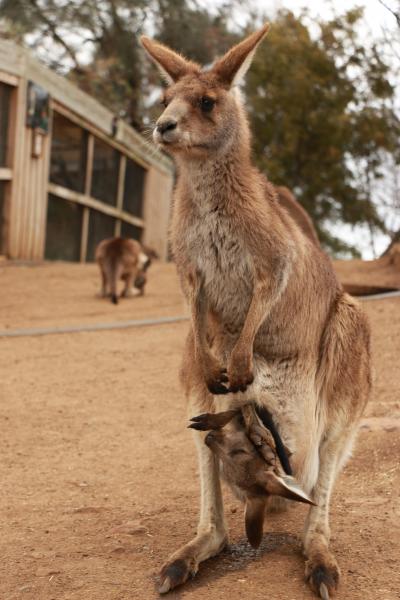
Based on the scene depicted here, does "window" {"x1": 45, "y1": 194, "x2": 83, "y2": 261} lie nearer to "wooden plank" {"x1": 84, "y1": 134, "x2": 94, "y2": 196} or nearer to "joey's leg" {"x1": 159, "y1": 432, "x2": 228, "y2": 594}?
"wooden plank" {"x1": 84, "y1": 134, "x2": 94, "y2": 196}

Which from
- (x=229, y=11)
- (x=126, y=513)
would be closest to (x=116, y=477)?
(x=126, y=513)

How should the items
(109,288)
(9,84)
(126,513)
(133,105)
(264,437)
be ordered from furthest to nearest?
(133,105)
(9,84)
(109,288)
(126,513)
(264,437)

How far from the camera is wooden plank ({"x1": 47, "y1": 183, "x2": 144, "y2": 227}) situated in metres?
11.1

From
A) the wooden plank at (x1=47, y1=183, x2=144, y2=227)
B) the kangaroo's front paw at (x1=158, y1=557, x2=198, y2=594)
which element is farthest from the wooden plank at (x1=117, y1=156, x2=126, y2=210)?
the kangaroo's front paw at (x1=158, y1=557, x2=198, y2=594)

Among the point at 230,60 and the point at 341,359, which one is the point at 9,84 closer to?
the point at 230,60

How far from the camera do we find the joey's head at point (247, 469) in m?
2.57

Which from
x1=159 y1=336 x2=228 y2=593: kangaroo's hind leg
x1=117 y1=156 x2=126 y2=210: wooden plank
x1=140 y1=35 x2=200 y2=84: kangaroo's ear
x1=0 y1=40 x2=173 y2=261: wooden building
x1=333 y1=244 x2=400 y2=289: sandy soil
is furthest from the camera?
x1=117 y1=156 x2=126 y2=210: wooden plank

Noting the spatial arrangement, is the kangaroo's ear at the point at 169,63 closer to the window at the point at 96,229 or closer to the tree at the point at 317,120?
the window at the point at 96,229

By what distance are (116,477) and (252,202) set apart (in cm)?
161

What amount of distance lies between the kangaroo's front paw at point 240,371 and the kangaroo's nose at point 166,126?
0.83 metres

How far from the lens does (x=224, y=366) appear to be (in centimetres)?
298

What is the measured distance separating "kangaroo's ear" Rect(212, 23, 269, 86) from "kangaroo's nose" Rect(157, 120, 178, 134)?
406 millimetres

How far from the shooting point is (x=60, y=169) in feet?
37.3

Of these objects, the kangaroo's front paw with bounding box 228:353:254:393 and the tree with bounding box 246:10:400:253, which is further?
the tree with bounding box 246:10:400:253
